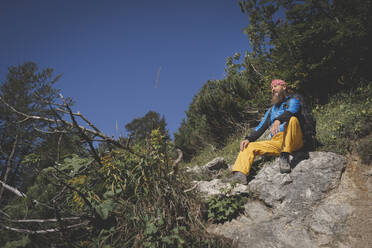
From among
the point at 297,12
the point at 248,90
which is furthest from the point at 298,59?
the point at 248,90

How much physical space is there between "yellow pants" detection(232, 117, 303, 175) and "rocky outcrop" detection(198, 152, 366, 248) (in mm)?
261

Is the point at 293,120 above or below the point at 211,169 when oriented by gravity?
above

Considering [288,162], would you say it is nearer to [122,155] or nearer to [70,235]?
[122,155]

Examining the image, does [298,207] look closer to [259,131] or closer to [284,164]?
[284,164]

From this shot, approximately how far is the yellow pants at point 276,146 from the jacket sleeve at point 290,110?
83 millimetres

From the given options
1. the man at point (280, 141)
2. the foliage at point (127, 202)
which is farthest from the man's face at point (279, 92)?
the foliage at point (127, 202)

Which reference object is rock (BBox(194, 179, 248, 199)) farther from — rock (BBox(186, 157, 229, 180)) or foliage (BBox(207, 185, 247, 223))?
rock (BBox(186, 157, 229, 180))

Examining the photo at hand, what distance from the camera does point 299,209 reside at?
8.43 feet

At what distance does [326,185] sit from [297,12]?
510 cm

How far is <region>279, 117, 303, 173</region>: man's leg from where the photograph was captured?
3.04 meters

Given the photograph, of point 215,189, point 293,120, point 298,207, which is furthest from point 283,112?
point 215,189

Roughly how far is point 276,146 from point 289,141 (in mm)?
357

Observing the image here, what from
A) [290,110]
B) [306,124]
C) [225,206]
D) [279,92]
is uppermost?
[279,92]

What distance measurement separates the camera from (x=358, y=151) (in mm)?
2949
